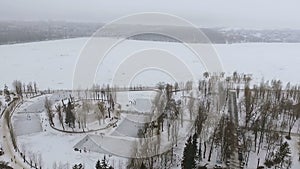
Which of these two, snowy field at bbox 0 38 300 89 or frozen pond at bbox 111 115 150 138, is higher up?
snowy field at bbox 0 38 300 89

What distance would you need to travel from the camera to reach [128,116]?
13602 millimetres

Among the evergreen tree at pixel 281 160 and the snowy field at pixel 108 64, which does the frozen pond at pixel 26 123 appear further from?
the evergreen tree at pixel 281 160

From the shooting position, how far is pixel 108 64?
1084 inches

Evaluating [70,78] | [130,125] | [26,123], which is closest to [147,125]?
[130,125]

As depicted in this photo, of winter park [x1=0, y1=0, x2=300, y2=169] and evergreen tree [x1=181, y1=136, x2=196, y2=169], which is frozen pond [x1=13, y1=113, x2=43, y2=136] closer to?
winter park [x1=0, y1=0, x2=300, y2=169]

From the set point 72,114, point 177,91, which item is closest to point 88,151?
point 72,114

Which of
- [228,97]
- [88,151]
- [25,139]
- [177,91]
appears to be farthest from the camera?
[177,91]

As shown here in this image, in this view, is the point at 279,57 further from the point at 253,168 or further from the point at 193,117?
the point at 253,168

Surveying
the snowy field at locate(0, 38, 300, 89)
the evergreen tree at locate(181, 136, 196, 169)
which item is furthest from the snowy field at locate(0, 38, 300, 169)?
the evergreen tree at locate(181, 136, 196, 169)

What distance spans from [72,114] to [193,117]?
5648 millimetres

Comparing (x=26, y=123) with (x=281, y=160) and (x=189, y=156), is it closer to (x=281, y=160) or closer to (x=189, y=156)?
(x=189, y=156)

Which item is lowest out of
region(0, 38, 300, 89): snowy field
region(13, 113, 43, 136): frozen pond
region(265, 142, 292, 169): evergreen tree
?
region(265, 142, 292, 169): evergreen tree

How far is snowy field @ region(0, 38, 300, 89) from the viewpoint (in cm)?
2280

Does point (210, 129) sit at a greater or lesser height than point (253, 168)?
greater
